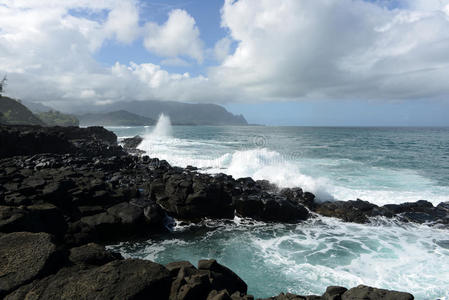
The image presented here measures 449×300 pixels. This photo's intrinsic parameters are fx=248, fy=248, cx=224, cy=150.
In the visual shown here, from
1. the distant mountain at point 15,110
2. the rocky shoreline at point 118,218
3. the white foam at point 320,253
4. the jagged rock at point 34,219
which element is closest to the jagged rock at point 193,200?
the rocky shoreline at point 118,218

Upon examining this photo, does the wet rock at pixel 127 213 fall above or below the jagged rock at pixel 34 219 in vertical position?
below

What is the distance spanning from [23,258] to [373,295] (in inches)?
294

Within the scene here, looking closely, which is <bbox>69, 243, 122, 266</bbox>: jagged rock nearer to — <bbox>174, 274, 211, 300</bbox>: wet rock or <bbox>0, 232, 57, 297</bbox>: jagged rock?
<bbox>0, 232, 57, 297</bbox>: jagged rock

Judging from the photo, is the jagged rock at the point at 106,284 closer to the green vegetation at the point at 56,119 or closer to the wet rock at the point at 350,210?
the wet rock at the point at 350,210

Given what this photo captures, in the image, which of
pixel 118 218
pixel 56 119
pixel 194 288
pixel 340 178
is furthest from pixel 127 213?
pixel 56 119

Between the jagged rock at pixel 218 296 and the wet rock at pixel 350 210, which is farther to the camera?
Result: the wet rock at pixel 350 210

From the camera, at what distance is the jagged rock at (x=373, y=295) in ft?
16.7

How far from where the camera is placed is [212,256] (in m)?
9.71

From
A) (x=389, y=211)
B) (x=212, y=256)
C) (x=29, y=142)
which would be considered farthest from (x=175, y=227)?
(x=29, y=142)

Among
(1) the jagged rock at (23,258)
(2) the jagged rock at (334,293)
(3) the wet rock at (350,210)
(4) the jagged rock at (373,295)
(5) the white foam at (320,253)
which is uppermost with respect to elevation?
(1) the jagged rock at (23,258)

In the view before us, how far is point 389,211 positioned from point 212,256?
34.9 ft

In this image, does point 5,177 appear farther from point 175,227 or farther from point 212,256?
point 212,256

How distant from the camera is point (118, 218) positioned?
36.8ft

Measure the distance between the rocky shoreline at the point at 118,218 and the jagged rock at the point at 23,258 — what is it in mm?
18
